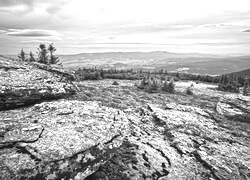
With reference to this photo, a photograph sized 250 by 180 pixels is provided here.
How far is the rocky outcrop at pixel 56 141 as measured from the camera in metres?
4.66

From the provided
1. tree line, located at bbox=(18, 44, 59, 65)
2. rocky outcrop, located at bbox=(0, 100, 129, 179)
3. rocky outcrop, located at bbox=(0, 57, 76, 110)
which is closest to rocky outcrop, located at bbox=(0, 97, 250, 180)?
rocky outcrop, located at bbox=(0, 100, 129, 179)

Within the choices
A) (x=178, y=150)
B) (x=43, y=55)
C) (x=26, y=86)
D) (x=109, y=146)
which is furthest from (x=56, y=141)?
(x=43, y=55)

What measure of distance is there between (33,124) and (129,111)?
5208 mm

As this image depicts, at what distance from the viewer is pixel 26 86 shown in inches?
317

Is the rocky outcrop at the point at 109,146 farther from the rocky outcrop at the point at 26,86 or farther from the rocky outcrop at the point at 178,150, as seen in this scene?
the rocky outcrop at the point at 26,86

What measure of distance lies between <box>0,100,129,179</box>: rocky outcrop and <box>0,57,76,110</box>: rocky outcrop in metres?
0.63

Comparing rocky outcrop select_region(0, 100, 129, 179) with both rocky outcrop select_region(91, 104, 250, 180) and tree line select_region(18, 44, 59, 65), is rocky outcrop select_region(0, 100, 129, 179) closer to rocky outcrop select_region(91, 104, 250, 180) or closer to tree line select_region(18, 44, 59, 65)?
rocky outcrop select_region(91, 104, 250, 180)

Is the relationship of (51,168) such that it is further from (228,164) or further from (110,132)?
(228,164)

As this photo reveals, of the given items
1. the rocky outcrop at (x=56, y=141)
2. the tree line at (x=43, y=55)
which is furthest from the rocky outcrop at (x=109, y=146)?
the tree line at (x=43, y=55)

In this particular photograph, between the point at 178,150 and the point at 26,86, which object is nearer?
the point at 178,150

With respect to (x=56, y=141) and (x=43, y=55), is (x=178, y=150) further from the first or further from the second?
A: (x=43, y=55)

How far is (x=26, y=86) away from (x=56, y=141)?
395cm

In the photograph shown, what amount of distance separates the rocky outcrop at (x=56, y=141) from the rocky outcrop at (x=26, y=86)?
0.63 meters

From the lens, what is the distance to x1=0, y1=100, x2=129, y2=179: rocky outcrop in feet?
15.3
